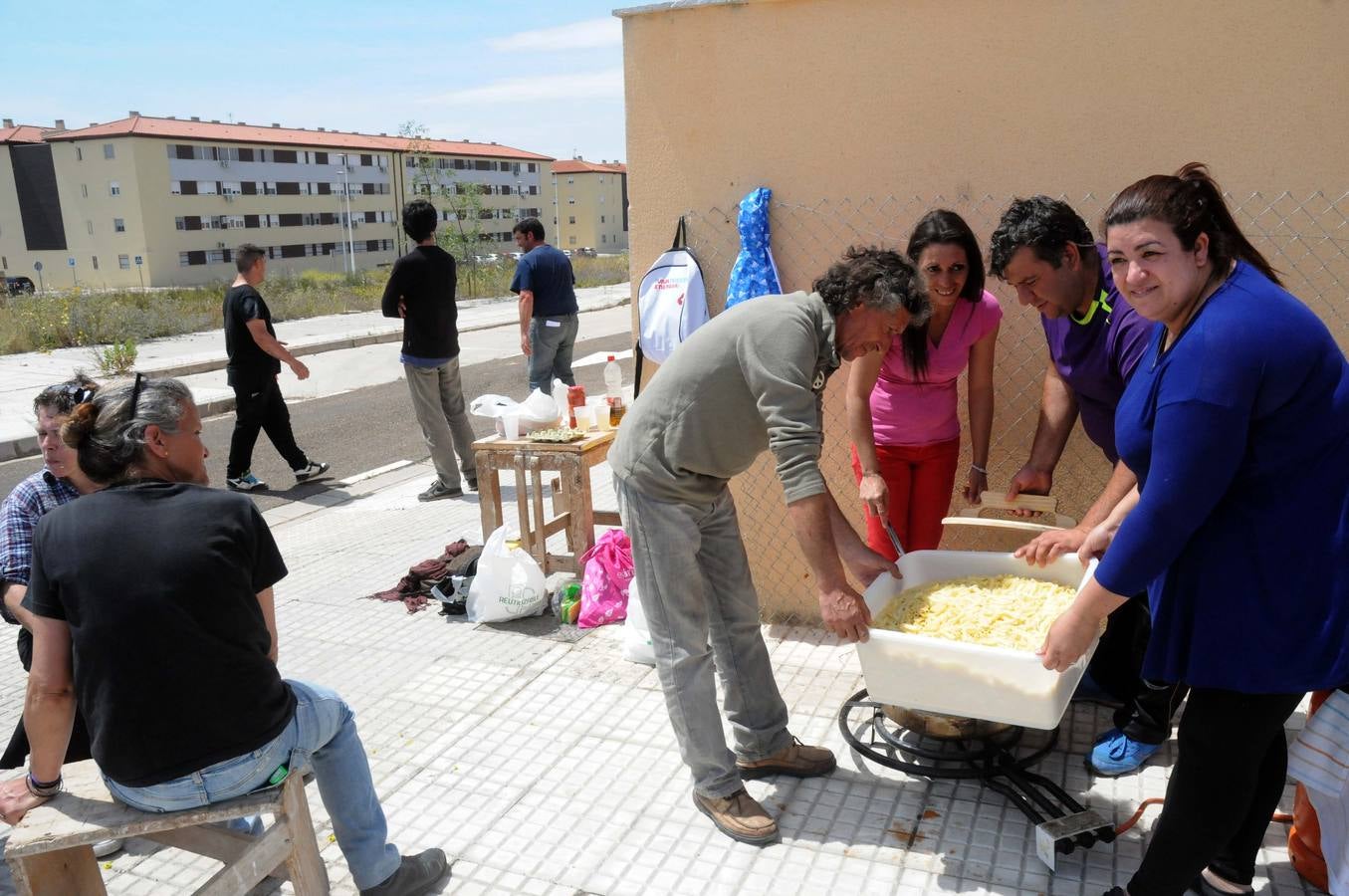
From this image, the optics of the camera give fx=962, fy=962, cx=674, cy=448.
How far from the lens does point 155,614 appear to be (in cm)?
224

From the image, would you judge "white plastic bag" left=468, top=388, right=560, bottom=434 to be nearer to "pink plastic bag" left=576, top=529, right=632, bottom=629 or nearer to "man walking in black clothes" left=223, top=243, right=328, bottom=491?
"pink plastic bag" left=576, top=529, right=632, bottom=629

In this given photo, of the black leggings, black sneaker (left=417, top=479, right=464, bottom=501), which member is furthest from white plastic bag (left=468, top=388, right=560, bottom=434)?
the black leggings

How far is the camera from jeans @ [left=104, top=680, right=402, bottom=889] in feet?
7.84

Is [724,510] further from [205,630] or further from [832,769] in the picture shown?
[205,630]

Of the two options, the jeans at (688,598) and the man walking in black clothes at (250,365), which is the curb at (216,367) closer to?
the man walking in black clothes at (250,365)

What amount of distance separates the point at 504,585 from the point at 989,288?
270cm

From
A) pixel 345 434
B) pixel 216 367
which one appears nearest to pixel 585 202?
pixel 216 367

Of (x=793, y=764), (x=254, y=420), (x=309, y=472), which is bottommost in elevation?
(x=309, y=472)

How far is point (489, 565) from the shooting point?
192 inches

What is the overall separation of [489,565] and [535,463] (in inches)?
25.1

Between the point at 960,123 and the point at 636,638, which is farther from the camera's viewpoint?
the point at 636,638

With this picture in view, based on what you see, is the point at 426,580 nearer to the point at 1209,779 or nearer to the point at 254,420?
the point at 254,420

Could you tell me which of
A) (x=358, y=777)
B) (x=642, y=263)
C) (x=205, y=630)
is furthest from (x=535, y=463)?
(x=205, y=630)

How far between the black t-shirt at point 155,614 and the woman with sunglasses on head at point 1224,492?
6.74 ft
